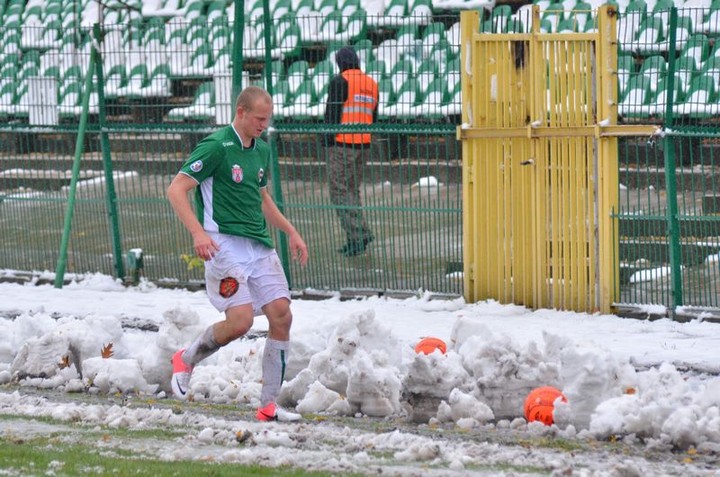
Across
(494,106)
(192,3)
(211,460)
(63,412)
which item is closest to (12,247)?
(494,106)

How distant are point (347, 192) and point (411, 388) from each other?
502 cm

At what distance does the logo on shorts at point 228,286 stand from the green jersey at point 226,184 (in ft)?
0.86

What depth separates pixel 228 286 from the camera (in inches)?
318

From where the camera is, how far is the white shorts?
805 centimetres

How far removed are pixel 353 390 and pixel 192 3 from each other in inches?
751

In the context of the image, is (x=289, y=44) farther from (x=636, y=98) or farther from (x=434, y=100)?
(x=636, y=98)

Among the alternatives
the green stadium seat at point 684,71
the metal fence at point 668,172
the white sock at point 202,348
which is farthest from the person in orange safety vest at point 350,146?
the white sock at point 202,348

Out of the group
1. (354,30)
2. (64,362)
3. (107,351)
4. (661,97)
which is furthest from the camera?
(354,30)

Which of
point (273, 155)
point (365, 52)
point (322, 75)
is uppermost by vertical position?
point (365, 52)

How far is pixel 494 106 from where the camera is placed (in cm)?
1202

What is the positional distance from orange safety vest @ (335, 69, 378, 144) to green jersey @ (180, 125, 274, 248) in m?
4.68

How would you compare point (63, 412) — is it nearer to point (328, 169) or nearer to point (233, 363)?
point (233, 363)

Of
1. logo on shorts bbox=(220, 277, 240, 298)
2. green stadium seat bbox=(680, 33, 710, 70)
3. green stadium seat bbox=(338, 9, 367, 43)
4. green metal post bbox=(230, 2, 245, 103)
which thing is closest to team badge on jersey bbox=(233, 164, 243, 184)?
logo on shorts bbox=(220, 277, 240, 298)

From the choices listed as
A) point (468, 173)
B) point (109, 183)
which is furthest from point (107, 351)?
point (109, 183)
